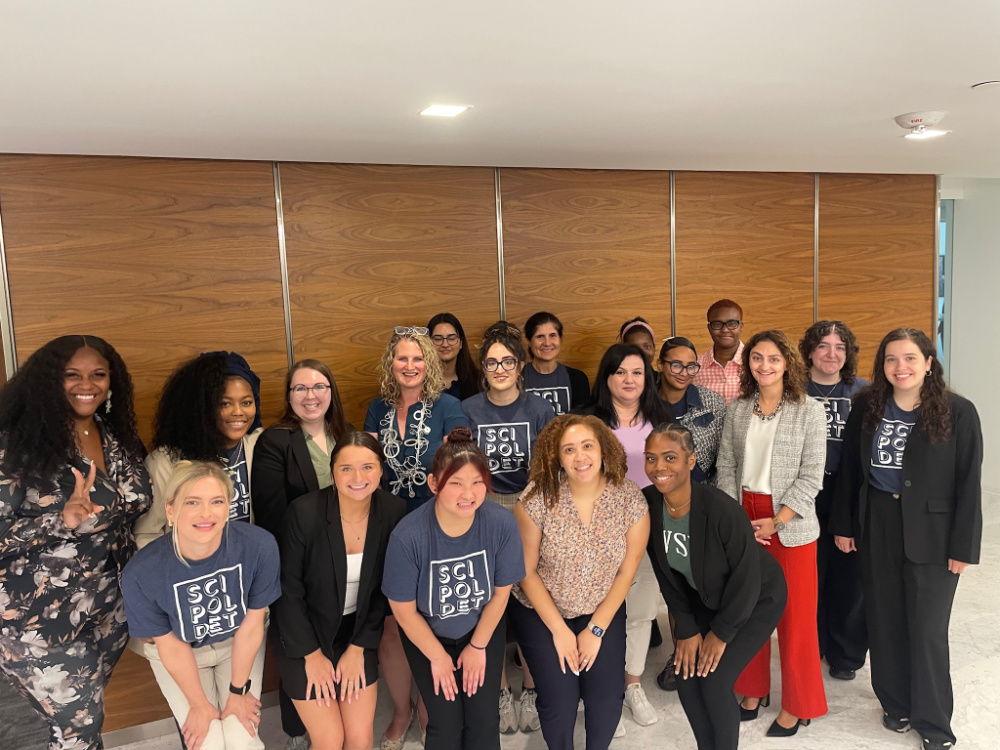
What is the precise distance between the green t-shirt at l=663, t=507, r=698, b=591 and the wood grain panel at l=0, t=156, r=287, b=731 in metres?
2.20

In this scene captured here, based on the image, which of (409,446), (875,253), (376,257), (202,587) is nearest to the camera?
(202,587)

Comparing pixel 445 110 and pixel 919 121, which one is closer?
pixel 445 110

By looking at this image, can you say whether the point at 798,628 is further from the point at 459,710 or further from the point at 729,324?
the point at 729,324

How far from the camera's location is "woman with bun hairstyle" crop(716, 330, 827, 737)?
3266mm

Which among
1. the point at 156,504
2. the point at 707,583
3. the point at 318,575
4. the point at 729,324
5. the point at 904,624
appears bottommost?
the point at 904,624

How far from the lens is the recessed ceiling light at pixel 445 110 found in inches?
115

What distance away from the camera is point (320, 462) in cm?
324

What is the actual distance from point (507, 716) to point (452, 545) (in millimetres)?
1098

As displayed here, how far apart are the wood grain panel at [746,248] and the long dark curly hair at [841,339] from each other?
1402mm

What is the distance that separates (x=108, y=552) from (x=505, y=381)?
172 centimetres

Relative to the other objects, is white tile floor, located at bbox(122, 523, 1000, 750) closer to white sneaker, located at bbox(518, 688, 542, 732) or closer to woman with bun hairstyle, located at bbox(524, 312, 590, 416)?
white sneaker, located at bbox(518, 688, 542, 732)

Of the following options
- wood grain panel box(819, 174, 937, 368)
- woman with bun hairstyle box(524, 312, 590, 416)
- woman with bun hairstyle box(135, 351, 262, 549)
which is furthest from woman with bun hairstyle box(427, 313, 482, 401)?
wood grain panel box(819, 174, 937, 368)

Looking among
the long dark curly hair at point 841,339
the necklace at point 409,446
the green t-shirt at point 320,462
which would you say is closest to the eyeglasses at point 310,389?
the green t-shirt at point 320,462

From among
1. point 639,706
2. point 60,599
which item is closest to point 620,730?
point 639,706
